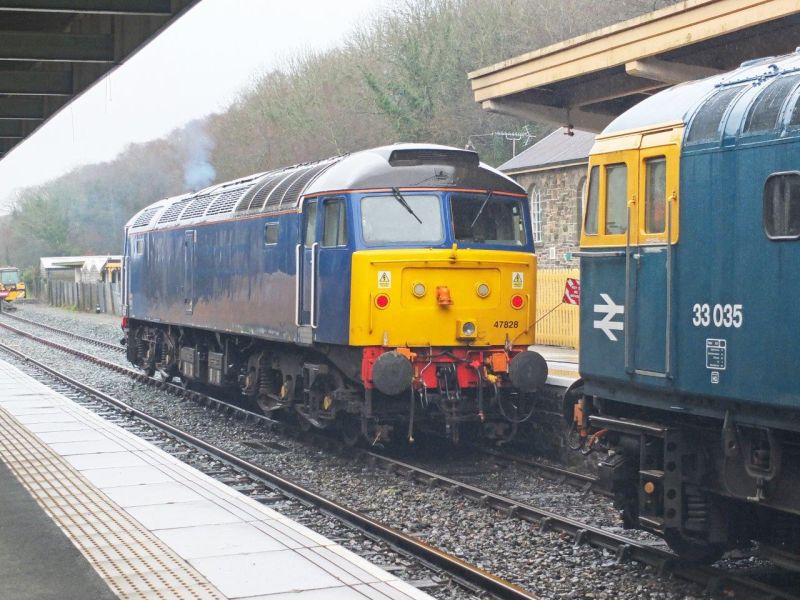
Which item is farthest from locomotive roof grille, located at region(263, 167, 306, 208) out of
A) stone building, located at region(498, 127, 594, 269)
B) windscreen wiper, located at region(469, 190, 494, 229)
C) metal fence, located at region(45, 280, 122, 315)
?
metal fence, located at region(45, 280, 122, 315)

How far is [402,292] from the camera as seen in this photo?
12039mm

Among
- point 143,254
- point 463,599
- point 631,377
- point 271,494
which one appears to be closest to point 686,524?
point 631,377

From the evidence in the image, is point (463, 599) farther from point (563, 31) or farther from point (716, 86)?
point (563, 31)

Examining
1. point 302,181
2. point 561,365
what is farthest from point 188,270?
point 561,365

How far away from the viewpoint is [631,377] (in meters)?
7.55

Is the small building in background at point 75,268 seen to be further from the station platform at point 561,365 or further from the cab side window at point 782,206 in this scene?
the cab side window at point 782,206

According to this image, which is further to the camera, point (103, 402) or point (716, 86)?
point (103, 402)

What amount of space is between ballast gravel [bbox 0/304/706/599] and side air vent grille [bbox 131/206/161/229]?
5.37 meters

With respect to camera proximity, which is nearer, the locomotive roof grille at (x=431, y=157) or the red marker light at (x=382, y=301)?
the red marker light at (x=382, y=301)

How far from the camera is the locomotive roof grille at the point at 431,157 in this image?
12.5 metres

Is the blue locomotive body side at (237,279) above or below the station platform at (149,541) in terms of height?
above

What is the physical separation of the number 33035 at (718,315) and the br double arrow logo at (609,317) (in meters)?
0.82

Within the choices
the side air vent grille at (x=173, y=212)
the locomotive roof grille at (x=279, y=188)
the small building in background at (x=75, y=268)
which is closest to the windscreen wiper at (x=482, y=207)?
the locomotive roof grille at (x=279, y=188)

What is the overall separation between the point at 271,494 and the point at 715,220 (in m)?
5.87
